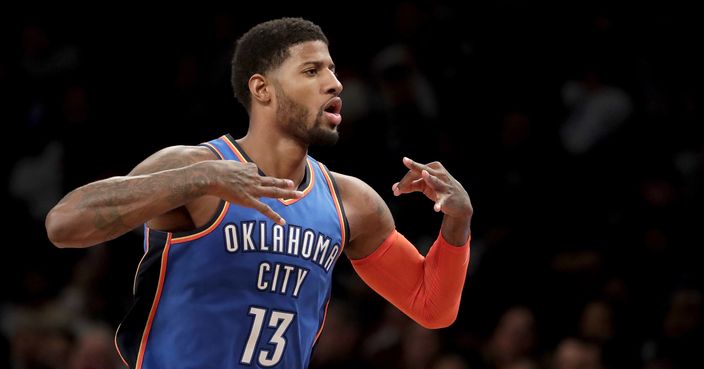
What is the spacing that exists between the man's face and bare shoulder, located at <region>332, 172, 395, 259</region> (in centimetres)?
36

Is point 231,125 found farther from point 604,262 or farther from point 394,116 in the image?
point 604,262

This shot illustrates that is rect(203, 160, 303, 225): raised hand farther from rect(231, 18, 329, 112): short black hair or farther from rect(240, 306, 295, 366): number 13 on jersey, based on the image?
rect(231, 18, 329, 112): short black hair

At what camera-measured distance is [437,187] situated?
13.6 ft

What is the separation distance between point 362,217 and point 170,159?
95 centimetres

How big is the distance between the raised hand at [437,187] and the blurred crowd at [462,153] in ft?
8.74

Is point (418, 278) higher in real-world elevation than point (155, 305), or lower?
lower

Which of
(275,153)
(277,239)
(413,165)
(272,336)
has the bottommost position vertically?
(272,336)

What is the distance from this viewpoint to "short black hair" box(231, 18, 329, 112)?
434 cm

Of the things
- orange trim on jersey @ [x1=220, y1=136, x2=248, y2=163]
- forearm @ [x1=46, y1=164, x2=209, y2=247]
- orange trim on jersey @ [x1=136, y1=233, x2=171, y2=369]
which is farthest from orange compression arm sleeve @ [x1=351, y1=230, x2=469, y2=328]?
forearm @ [x1=46, y1=164, x2=209, y2=247]

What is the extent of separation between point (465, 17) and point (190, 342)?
5984mm

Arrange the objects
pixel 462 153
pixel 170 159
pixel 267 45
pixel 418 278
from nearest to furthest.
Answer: pixel 170 159, pixel 267 45, pixel 418 278, pixel 462 153

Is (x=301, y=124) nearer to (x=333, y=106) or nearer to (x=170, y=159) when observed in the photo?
(x=333, y=106)

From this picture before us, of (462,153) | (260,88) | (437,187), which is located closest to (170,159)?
(260,88)

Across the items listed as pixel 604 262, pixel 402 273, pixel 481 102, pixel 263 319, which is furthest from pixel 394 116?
pixel 263 319
